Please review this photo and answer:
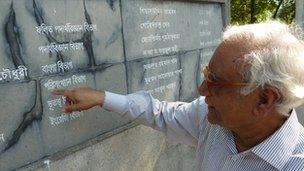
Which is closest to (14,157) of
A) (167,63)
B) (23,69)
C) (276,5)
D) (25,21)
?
(23,69)

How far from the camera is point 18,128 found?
264 cm

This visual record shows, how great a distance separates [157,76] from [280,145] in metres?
1.74

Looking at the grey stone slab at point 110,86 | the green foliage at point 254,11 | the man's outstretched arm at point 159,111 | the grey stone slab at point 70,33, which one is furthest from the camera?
the green foliage at point 254,11

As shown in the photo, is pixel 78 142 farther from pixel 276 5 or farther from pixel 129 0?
pixel 276 5

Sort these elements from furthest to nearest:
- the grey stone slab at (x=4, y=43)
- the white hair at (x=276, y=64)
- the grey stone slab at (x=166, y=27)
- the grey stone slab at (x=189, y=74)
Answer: the grey stone slab at (x=189, y=74) → the grey stone slab at (x=166, y=27) → the grey stone slab at (x=4, y=43) → the white hair at (x=276, y=64)

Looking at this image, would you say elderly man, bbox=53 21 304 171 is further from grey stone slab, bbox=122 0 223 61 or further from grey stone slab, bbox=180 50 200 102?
grey stone slab, bbox=180 50 200 102

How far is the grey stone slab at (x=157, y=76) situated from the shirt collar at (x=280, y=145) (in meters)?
1.42

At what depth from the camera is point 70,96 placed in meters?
2.86

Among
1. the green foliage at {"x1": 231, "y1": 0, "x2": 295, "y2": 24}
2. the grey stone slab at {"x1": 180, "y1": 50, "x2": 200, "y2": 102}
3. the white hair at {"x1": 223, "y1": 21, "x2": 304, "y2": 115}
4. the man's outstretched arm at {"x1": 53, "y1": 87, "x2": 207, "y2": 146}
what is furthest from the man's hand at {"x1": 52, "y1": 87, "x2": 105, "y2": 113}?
the green foliage at {"x1": 231, "y1": 0, "x2": 295, "y2": 24}

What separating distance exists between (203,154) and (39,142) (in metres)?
0.93

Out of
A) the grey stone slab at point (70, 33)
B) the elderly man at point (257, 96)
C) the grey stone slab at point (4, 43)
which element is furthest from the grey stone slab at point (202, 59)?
the grey stone slab at point (4, 43)

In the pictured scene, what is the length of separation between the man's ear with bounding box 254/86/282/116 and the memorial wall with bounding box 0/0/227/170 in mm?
1142

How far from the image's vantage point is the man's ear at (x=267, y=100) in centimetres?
240

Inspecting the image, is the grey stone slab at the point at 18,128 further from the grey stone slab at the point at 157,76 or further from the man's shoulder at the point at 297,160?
the man's shoulder at the point at 297,160
